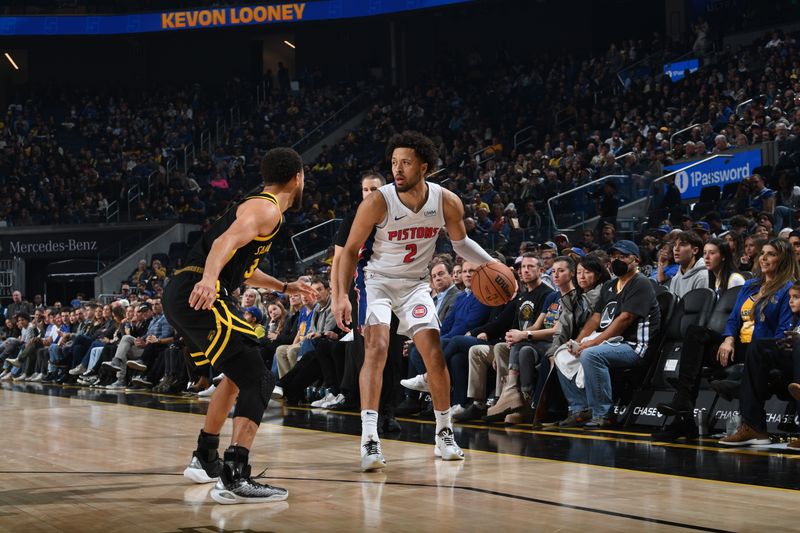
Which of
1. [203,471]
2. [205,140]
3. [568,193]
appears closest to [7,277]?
[205,140]

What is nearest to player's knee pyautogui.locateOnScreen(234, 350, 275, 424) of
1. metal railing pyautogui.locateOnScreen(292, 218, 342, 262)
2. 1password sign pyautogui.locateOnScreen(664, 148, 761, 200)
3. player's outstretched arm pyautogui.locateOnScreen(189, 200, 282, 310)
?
player's outstretched arm pyautogui.locateOnScreen(189, 200, 282, 310)

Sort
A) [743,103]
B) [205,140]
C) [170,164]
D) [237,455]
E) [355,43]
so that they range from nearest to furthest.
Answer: [237,455] < [743,103] < [170,164] < [205,140] < [355,43]

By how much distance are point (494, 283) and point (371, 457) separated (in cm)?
151

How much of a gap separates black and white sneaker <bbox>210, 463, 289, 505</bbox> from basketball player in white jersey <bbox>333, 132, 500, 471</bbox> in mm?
1162

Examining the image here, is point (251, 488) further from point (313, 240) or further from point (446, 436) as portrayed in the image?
point (313, 240)

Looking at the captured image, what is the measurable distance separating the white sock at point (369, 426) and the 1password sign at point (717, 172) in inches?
404

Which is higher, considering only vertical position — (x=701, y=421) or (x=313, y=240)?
(x=313, y=240)

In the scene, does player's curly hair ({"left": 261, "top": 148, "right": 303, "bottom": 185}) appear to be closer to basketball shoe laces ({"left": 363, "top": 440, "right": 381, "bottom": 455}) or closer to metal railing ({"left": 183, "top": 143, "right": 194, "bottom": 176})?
basketball shoe laces ({"left": 363, "top": 440, "right": 381, "bottom": 455})

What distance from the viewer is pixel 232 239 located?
4.84 metres

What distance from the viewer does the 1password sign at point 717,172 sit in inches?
595

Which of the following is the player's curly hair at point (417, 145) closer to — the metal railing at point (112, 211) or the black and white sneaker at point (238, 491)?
the black and white sneaker at point (238, 491)

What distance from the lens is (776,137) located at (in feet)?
49.6

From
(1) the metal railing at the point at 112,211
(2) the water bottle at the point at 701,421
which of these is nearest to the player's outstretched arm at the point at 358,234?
(2) the water bottle at the point at 701,421

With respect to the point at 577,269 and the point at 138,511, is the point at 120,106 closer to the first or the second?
the point at 577,269
